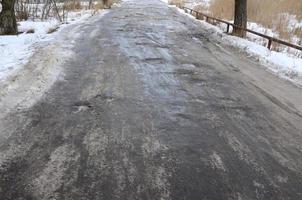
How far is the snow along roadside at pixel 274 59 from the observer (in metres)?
10.6

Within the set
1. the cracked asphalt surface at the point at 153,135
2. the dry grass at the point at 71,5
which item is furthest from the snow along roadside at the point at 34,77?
the dry grass at the point at 71,5

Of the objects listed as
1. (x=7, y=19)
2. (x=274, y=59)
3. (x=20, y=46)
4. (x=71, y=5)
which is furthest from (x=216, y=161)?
(x=71, y=5)

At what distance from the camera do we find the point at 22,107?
21.7ft

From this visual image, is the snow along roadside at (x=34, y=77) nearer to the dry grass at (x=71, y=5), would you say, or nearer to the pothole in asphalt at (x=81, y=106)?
the pothole in asphalt at (x=81, y=106)

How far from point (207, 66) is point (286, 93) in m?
2.48

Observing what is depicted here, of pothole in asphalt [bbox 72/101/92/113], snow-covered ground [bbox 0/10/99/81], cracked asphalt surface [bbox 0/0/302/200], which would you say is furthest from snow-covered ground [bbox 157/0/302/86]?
snow-covered ground [bbox 0/10/99/81]

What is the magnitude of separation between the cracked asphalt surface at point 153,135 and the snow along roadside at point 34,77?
61 mm

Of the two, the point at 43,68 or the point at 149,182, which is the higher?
the point at 43,68

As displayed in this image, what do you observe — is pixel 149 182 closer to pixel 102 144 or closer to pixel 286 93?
pixel 102 144

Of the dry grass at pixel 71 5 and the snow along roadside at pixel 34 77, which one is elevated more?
the dry grass at pixel 71 5

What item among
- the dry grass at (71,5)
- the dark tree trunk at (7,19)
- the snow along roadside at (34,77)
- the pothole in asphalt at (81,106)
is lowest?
the pothole in asphalt at (81,106)

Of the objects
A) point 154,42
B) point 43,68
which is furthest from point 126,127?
point 154,42

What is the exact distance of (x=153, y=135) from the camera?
570 centimetres

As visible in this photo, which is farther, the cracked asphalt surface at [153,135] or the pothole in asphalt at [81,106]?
the pothole in asphalt at [81,106]
